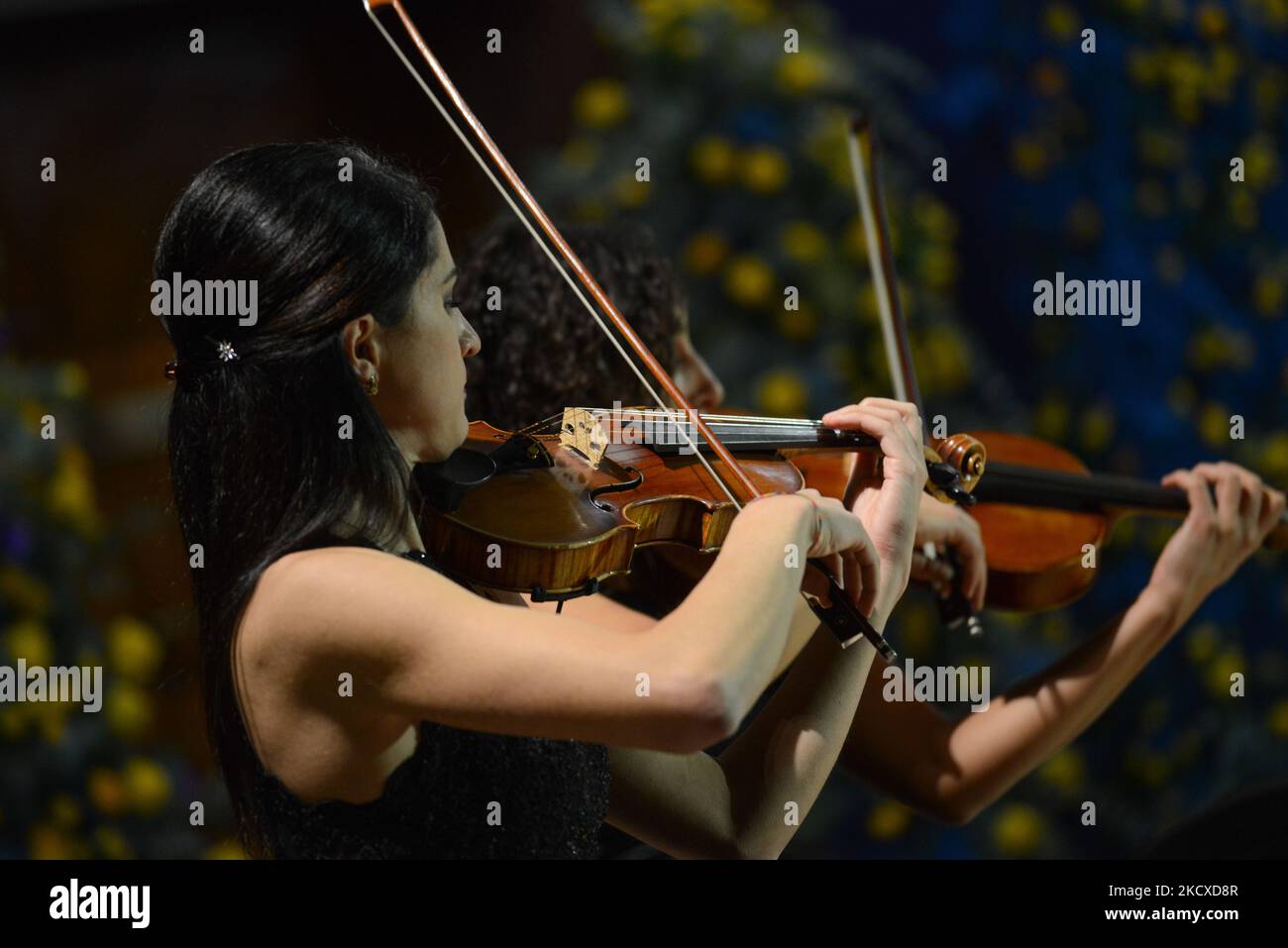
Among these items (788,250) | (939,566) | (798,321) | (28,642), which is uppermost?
(788,250)

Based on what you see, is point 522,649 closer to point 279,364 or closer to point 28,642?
point 279,364

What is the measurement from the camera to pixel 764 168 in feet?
6.97

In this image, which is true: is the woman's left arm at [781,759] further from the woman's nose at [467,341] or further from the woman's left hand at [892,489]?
the woman's nose at [467,341]

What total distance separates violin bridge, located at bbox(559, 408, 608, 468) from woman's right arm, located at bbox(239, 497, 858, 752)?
25 centimetres

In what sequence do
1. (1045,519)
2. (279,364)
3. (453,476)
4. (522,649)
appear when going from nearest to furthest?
(522,649) < (279,364) < (453,476) < (1045,519)

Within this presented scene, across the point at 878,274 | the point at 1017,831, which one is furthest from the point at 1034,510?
the point at 1017,831

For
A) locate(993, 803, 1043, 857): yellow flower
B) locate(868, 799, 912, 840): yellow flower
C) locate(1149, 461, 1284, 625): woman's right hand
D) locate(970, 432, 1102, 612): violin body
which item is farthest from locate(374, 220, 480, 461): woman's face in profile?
locate(993, 803, 1043, 857): yellow flower

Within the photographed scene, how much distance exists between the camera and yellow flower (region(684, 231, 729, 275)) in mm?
2150

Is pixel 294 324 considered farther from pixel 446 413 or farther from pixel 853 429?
pixel 853 429

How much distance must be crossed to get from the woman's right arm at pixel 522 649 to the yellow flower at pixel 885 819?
1.42 metres

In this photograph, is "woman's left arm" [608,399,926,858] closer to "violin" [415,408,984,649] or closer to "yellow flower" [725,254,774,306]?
"violin" [415,408,984,649]

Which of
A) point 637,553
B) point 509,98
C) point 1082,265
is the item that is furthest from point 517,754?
point 1082,265

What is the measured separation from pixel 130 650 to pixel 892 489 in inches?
51.4

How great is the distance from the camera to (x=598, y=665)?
88 centimetres
